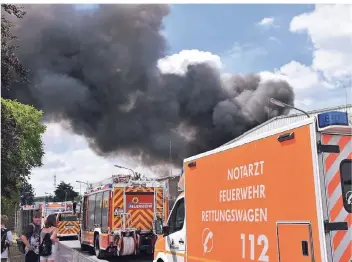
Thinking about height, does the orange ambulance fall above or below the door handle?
above

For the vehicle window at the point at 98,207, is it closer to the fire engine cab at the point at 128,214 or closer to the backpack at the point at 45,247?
the fire engine cab at the point at 128,214

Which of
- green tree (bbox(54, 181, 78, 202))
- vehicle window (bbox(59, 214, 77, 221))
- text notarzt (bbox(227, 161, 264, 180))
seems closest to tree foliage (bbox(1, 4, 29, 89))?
text notarzt (bbox(227, 161, 264, 180))

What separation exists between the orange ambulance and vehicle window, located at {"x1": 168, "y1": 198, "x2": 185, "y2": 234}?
0.85m

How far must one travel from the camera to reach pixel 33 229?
8219mm

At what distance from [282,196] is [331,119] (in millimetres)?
942

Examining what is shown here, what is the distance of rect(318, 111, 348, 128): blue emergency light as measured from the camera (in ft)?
13.8

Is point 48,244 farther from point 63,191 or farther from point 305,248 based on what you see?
A: point 63,191

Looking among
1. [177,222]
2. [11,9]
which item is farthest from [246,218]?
[11,9]

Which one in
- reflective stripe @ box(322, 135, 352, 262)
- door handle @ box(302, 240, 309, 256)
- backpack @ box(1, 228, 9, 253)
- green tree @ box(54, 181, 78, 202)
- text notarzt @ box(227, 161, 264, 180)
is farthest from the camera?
green tree @ box(54, 181, 78, 202)

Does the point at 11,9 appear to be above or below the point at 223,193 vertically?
above

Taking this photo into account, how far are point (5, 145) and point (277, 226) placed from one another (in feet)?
23.3

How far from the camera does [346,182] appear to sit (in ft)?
14.1

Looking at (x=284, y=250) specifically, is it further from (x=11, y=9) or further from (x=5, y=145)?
(x=11, y=9)

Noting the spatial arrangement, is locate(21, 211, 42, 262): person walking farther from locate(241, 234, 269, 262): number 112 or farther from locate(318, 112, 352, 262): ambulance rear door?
locate(318, 112, 352, 262): ambulance rear door
